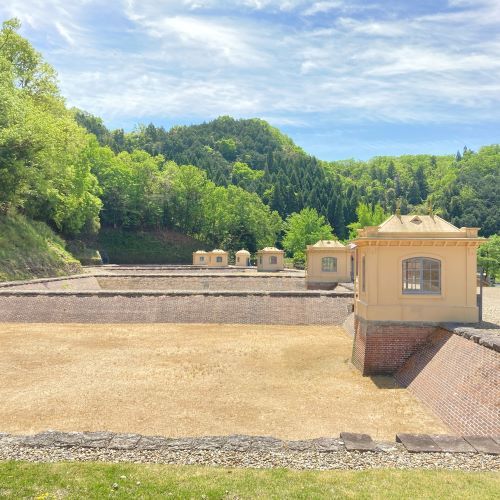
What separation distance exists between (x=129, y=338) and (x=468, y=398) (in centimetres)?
1342

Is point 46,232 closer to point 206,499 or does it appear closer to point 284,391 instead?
point 284,391

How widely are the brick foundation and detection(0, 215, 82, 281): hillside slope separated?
27.0 metres

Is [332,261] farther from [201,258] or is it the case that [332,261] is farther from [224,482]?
[224,482]

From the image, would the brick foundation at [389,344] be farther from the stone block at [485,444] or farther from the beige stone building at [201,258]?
the beige stone building at [201,258]

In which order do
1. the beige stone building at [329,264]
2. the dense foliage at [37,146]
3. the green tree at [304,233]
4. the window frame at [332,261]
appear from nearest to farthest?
the dense foliage at [37,146], the beige stone building at [329,264], the window frame at [332,261], the green tree at [304,233]

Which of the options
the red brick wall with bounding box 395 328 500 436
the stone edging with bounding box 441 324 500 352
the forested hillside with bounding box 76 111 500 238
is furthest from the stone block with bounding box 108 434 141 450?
the forested hillside with bounding box 76 111 500 238

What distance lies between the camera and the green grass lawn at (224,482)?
232 inches

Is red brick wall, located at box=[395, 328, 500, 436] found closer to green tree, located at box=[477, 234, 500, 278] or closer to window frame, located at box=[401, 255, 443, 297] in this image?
window frame, located at box=[401, 255, 443, 297]

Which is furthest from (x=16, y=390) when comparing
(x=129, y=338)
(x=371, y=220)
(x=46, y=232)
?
(x=371, y=220)

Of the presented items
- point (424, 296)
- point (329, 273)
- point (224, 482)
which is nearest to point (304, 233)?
point (329, 273)

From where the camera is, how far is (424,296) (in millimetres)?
14016

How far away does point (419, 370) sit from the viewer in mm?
12516

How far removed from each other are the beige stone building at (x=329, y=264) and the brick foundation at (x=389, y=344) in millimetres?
20268

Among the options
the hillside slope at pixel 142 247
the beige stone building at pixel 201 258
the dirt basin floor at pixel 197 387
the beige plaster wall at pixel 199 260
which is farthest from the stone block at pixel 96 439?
the hillside slope at pixel 142 247
